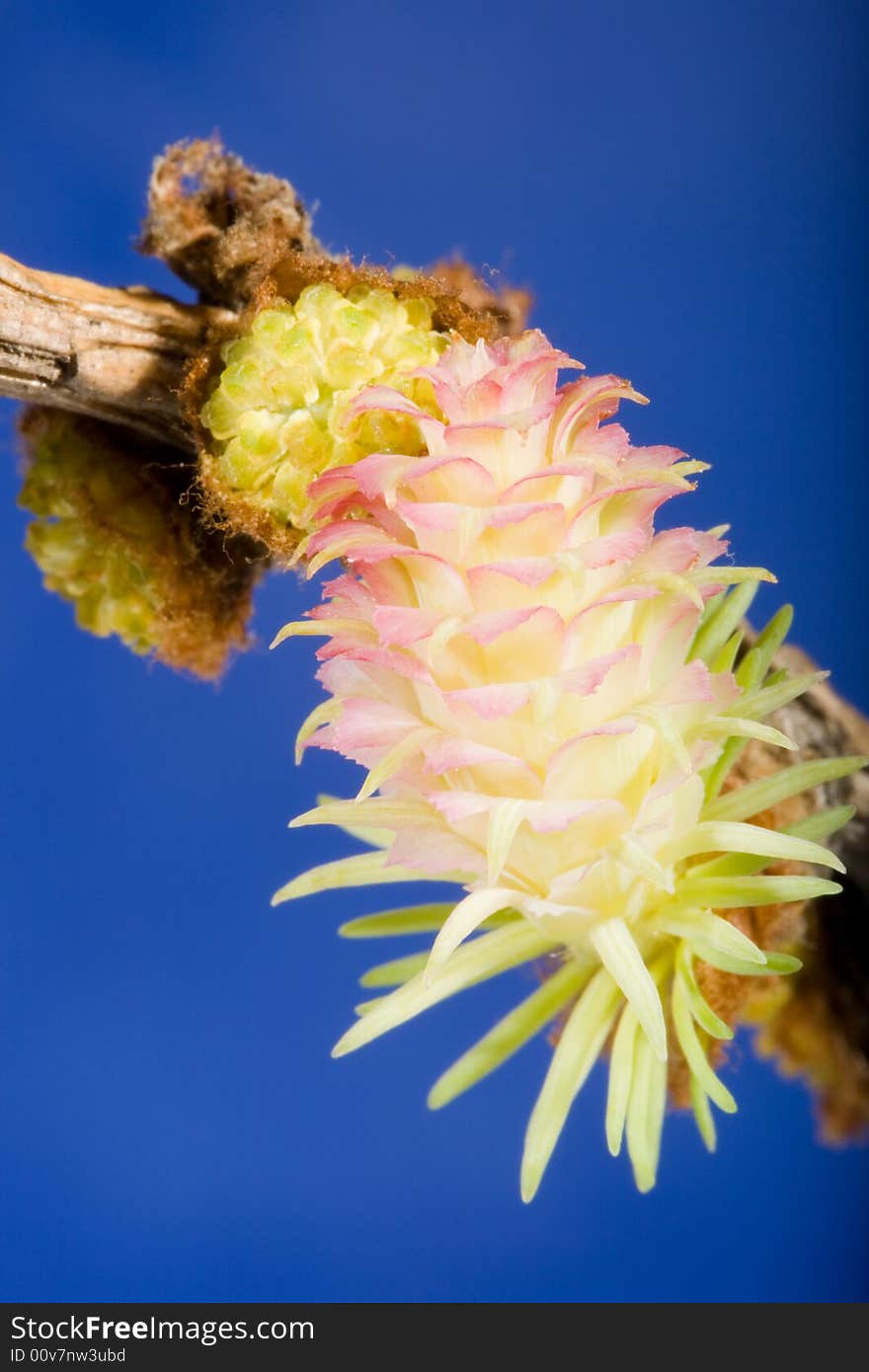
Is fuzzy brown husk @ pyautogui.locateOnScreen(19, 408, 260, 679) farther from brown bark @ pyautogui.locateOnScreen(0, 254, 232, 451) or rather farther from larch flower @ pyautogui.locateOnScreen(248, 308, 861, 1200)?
larch flower @ pyautogui.locateOnScreen(248, 308, 861, 1200)

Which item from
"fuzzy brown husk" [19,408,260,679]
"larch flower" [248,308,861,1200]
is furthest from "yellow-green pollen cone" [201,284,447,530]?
"fuzzy brown husk" [19,408,260,679]

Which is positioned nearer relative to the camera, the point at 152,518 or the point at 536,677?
the point at 536,677

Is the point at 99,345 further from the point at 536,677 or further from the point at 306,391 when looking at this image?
the point at 536,677

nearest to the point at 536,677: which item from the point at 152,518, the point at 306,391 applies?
the point at 306,391

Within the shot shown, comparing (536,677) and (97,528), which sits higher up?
(97,528)

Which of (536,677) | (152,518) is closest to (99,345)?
(152,518)

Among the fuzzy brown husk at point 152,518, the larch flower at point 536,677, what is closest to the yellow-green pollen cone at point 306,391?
the larch flower at point 536,677

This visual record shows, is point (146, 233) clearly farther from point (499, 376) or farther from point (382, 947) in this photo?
point (382, 947)

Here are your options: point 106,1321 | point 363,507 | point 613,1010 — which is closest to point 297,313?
point 363,507
